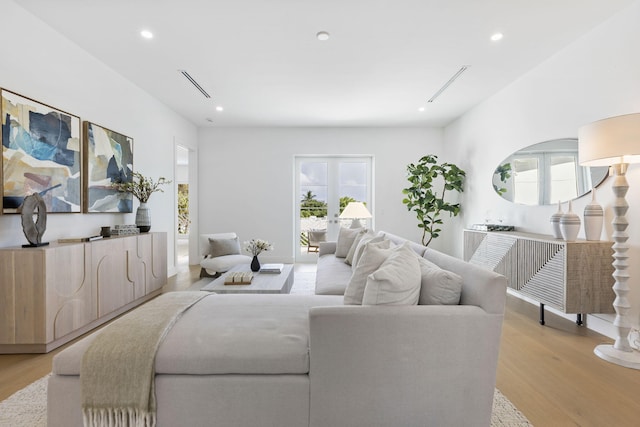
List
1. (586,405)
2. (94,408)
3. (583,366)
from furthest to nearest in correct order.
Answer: (583,366)
(586,405)
(94,408)

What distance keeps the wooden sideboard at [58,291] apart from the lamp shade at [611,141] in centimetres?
421

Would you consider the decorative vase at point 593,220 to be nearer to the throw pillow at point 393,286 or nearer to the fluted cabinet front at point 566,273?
the fluted cabinet front at point 566,273

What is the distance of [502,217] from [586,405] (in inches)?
113

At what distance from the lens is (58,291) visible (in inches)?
91.0

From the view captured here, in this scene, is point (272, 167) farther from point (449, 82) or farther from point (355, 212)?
point (449, 82)

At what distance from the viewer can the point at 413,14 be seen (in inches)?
99.7

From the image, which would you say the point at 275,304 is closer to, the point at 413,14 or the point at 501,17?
the point at 413,14

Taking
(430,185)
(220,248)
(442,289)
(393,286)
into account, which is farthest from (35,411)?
(430,185)

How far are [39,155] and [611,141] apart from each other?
15.1 ft

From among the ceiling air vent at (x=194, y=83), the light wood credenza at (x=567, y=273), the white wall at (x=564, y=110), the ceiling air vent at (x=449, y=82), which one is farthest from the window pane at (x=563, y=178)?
Answer: the ceiling air vent at (x=194, y=83)

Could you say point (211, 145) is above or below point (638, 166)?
above

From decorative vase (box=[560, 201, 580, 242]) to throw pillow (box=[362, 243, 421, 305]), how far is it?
2.06 metres

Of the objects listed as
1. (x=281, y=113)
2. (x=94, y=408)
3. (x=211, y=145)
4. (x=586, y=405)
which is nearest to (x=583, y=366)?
(x=586, y=405)

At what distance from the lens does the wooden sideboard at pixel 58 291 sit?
2.18 metres
